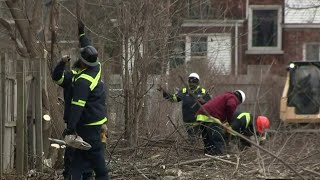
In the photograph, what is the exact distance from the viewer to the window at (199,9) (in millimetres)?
13830

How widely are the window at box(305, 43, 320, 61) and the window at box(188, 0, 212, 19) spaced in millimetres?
14157

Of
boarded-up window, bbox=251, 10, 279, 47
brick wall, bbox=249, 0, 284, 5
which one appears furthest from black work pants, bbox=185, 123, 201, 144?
brick wall, bbox=249, 0, 284, 5

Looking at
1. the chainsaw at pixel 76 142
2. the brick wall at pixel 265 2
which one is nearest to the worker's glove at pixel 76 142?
the chainsaw at pixel 76 142

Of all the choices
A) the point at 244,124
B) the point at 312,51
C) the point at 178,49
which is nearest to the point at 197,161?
the point at 244,124

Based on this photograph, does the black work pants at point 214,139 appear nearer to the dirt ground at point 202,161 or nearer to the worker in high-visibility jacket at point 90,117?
the dirt ground at point 202,161

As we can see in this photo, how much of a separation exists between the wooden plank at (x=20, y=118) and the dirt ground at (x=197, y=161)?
29cm

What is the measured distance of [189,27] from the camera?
51.9 feet

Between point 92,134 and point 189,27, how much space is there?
315 inches

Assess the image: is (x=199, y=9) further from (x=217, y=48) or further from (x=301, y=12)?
(x=301, y=12)

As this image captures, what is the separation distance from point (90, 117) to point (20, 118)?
1.32m

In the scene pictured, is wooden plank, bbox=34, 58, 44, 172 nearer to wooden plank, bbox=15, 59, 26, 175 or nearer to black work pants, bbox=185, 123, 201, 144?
wooden plank, bbox=15, 59, 26, 175

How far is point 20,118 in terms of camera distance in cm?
905

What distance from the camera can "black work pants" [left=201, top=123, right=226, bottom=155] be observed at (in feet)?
35.8

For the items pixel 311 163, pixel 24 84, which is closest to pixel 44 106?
pixel 24 84
